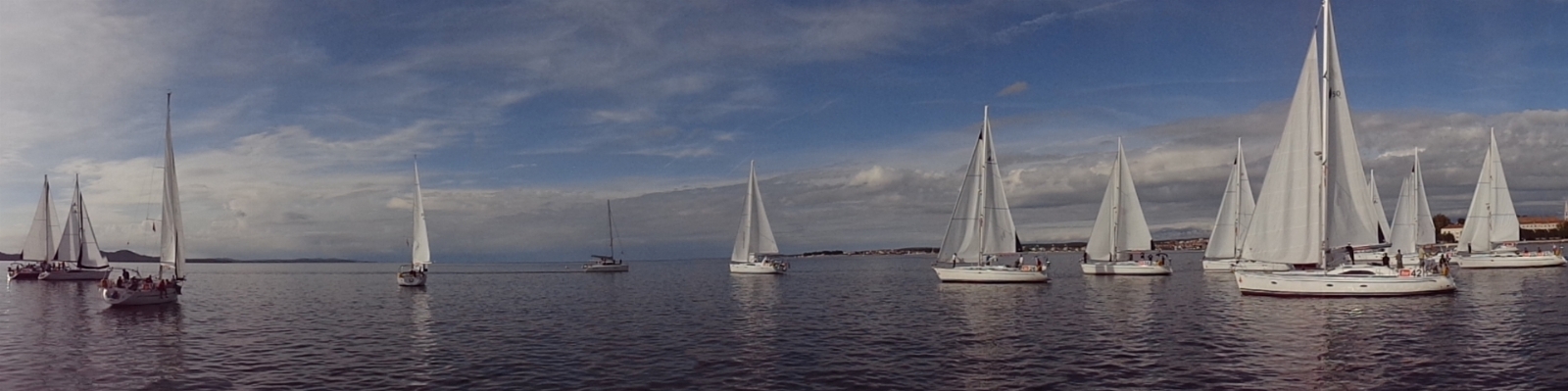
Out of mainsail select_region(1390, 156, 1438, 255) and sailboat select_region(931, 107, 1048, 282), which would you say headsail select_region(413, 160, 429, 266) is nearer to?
sailboat select_region(931, 107, 1048, 282)

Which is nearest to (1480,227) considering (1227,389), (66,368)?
(1227,389)

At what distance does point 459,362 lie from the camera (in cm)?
2848

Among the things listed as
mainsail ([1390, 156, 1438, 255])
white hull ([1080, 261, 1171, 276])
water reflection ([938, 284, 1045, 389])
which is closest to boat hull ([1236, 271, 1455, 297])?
water reflection ([938, 284, 1045, 389])

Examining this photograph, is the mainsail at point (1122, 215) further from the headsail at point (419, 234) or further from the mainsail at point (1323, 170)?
the headsail at point (419, 234)

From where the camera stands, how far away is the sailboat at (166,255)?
50.0m

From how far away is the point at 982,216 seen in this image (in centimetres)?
6669

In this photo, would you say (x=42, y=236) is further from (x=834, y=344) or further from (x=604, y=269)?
(x=834, y=344)

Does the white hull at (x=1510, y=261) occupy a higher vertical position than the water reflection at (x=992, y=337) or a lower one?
lower

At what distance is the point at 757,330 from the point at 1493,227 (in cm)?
8053

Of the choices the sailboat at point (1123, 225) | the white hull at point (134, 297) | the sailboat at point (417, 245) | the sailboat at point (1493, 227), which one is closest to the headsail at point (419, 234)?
the sailboat at point (417, 245)

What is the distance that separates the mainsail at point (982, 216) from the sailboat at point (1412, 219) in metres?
37.7

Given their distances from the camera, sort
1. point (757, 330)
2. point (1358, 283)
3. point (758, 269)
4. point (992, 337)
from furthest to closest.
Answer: point (758, 269) < point (1358, 283) < point (757, 330) < point (992, 337)

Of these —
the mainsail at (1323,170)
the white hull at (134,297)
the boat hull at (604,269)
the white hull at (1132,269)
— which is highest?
the mainsail at (1323,170)

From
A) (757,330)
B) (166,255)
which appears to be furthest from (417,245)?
(757,330)
